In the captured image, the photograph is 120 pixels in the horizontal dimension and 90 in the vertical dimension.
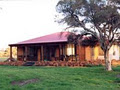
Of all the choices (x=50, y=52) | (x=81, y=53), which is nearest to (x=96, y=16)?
(x=81, y=53)

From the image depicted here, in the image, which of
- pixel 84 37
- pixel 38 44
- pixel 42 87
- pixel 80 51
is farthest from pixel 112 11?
pixel 38 44

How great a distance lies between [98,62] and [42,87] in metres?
14.0

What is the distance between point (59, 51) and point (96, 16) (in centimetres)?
1485

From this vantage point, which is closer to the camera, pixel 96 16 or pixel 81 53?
pixel 96 16

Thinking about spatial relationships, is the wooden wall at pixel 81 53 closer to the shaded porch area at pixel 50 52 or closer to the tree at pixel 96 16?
the shaded porch area at pixel 50 52

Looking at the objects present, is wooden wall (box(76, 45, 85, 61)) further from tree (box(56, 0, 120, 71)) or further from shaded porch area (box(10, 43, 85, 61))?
tree (box(56, 0, 120, 71))

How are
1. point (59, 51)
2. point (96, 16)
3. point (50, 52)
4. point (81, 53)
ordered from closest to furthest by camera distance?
point (96, 16) → point (81, 53) → point (59, 51) → point (50, 52)

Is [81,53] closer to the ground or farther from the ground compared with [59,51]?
closer to the ground

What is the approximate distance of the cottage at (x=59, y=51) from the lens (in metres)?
29.7

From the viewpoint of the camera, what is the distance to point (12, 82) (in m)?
14.5

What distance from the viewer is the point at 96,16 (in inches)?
679

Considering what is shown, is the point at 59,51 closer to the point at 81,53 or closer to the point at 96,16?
the point at 81,53

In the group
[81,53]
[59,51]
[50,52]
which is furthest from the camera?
[50,52]

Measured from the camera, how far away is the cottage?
29656mm
